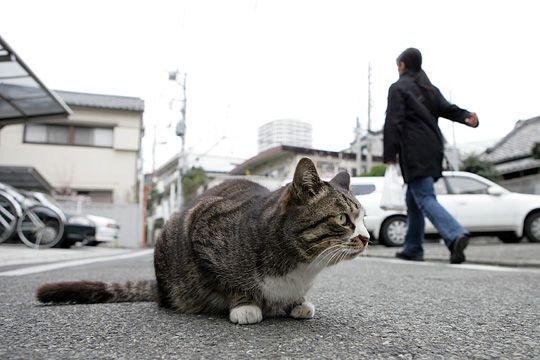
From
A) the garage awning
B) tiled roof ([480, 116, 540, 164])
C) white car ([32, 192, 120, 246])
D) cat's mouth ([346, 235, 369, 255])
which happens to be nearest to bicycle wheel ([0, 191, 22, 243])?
the garage awning

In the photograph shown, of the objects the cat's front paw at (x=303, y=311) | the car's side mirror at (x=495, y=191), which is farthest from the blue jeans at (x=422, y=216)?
the car's side mirror at (x=495, y=191)

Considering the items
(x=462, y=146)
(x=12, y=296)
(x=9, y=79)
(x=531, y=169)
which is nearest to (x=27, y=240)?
(x=9, y=79)

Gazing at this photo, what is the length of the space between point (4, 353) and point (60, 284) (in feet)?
3.16

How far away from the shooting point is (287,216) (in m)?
1.63

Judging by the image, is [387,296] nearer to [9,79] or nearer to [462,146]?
[9,79]

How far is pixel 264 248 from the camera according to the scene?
161 centimetres

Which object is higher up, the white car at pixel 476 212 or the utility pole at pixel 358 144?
the utility pole at pixel 358 144

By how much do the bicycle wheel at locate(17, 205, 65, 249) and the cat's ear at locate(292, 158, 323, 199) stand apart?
8.06 m

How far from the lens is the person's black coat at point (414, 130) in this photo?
4.56 meters

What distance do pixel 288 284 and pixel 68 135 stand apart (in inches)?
784

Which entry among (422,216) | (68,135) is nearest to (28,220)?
(422,216)

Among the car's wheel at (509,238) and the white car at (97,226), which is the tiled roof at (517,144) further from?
the white car at (97,226)

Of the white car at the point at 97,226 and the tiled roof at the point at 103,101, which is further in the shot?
the tiled roof at the point at 103,101

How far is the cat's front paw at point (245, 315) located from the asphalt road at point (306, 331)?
0.04 meters
